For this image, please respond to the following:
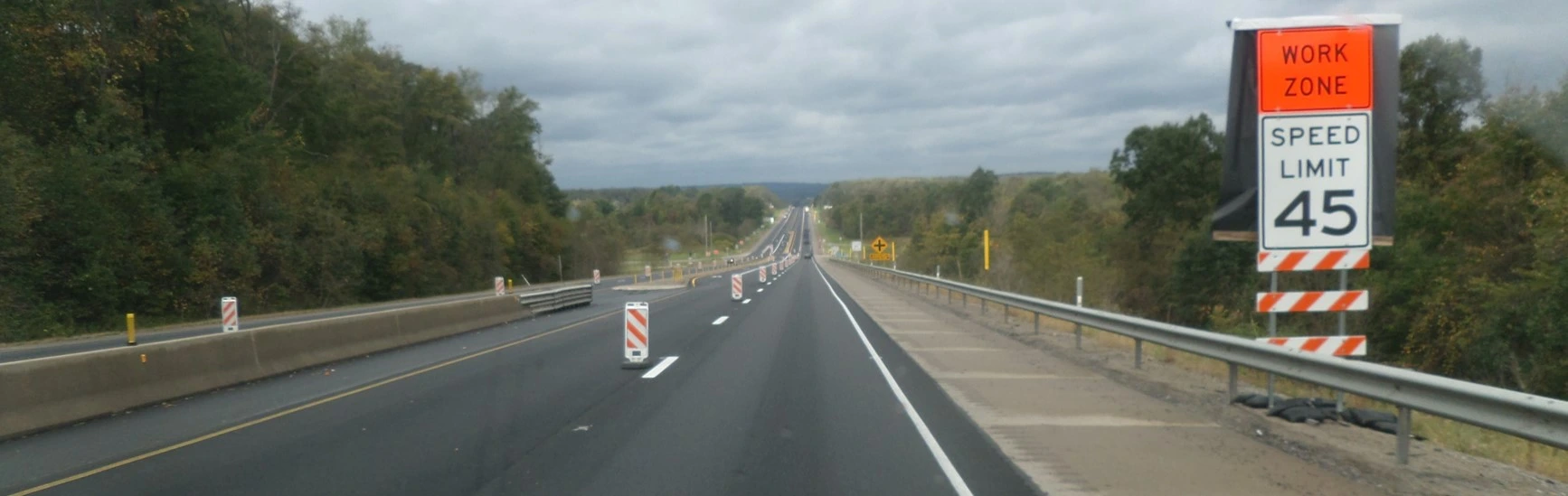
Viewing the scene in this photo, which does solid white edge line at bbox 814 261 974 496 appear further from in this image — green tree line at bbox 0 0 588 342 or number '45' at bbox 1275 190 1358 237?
green tree line at bbox 0 0 588 342

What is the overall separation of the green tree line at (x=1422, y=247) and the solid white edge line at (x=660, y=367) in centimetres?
1884

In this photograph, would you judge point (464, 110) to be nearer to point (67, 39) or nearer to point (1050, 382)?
point (67, 39)

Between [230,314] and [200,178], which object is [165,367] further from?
[200,178]

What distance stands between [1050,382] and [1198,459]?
17.3ft

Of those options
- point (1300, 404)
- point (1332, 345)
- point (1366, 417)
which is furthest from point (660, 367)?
point (1366, 417)

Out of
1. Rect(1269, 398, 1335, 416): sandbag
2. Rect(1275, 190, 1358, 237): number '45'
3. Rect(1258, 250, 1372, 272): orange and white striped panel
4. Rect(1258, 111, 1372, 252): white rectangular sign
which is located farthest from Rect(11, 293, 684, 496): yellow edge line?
Rect(1275, 190, 1358, 237): number '45'

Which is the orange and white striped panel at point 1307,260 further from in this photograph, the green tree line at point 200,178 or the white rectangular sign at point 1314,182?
the green tree line at point 200,178

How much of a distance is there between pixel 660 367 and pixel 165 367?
20.8ft

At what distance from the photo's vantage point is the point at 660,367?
15.6 m

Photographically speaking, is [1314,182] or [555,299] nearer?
[1314,182]

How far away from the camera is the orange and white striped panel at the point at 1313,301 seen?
1077 cm

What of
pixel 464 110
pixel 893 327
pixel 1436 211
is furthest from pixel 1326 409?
pixel 464 110

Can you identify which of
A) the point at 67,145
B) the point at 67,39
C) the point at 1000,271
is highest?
the point at 67,39

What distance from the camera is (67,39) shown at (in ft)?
108
